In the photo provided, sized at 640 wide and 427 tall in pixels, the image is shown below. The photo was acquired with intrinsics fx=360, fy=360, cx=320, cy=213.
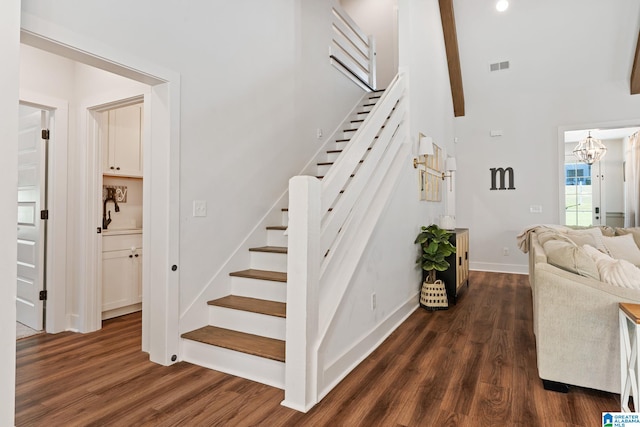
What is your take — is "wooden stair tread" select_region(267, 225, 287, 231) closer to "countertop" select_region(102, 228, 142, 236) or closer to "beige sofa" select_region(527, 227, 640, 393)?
"countertop" select_region(102, 228, 142, 236)

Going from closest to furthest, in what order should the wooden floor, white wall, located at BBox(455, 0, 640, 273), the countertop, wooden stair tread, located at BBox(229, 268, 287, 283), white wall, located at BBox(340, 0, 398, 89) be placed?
1. the wooden floor
2. wooden stair tread, located at BBox(229, 268, 287, 283)
3. the countertop
4. white wall, located at BBox(455, 0, 640, 273)
5. white wall, located at BBox(340, 0, 398, 89)

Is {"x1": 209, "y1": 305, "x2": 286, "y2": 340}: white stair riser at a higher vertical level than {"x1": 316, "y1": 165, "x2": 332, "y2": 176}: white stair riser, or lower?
lower

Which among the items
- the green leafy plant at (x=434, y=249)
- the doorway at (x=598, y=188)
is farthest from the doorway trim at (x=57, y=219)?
the doorway at (x=598, y=188)

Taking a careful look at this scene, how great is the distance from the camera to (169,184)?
246 centimetres

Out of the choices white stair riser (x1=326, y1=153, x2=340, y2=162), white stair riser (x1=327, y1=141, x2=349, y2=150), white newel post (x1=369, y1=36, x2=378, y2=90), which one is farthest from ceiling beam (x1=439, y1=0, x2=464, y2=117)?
white stair riser (x1=326, y1=153, x2=340, y2=162)

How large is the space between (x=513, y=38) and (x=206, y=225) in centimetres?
550

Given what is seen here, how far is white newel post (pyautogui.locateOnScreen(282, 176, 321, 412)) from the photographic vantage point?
1.93 m

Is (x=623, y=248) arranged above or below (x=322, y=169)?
below

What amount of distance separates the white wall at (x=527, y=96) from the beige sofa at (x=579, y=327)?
4.43 m

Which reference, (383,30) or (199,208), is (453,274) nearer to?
(199,208)

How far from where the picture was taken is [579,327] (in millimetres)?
2008

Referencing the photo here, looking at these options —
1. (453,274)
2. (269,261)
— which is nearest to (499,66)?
(453,274)

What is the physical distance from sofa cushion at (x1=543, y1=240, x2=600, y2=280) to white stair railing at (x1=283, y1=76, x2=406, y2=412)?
123 cm

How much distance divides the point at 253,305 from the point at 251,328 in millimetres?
174
